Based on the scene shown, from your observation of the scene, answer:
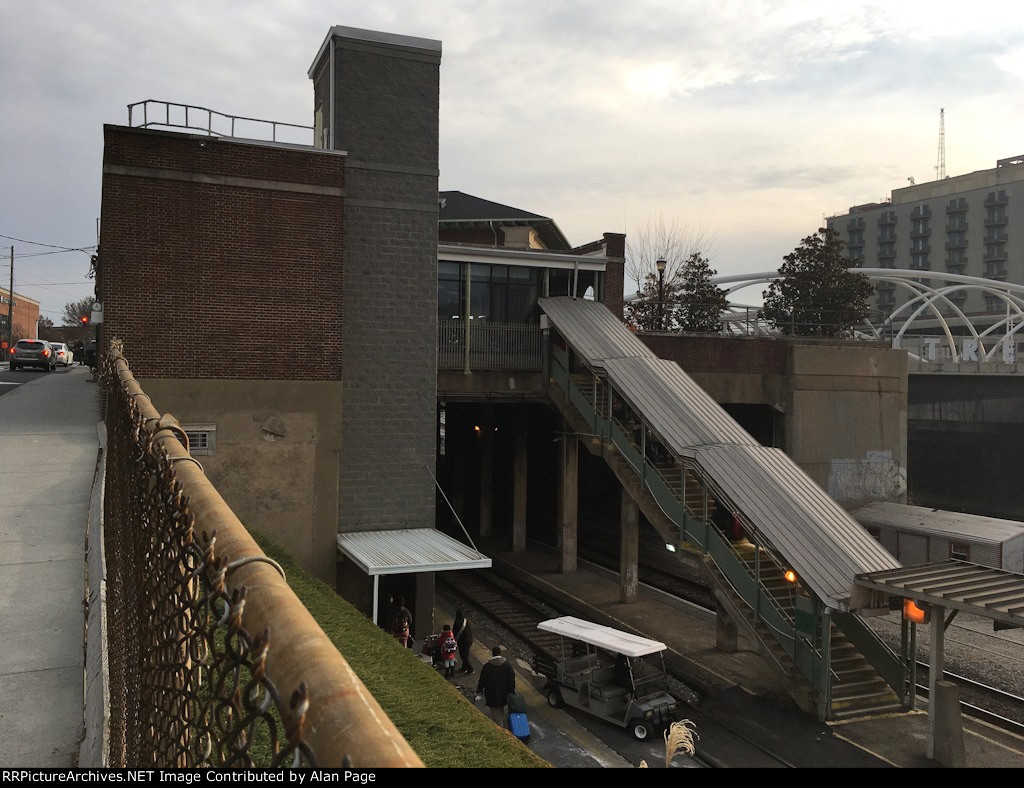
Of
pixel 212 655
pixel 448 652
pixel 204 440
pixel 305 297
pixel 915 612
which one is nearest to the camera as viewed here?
pixel 212 655

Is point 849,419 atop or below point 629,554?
atop

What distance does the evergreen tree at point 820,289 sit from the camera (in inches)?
1738

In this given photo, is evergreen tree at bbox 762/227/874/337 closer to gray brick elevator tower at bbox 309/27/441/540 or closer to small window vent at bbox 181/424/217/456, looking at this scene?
gray brick elevator tower at bbox 309/27/441/540

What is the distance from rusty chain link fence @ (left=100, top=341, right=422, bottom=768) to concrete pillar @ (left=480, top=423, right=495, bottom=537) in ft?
97.9

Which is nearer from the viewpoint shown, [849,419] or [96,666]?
[96,666]

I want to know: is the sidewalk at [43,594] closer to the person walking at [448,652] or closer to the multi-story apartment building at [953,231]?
the person walking at [448,652]

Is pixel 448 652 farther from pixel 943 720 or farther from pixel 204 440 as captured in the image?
pixel 943 720

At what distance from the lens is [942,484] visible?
57.8 meters

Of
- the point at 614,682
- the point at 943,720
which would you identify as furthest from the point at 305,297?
the point at 943,720

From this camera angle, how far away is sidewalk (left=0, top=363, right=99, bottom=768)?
15.0 feet

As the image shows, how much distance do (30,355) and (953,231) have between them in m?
117

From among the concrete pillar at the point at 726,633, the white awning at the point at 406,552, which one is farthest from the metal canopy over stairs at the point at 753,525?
the white awning at the point at 406,552

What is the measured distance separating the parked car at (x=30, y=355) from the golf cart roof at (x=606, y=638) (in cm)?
3743

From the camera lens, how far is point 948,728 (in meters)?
14.3
